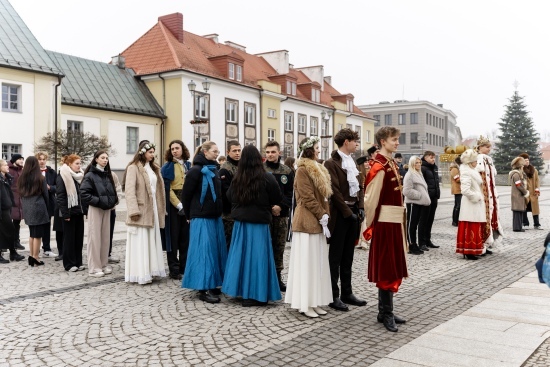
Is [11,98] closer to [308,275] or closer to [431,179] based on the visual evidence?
[431,179]

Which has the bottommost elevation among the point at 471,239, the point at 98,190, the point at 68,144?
the point at 471,239

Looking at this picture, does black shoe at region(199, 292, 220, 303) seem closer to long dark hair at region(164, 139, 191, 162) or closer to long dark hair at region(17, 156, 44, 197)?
long dark hair at region(164, 139, 191, 162)

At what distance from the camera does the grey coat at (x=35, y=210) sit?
9.02 meters

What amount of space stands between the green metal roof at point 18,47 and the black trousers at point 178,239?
21.8m

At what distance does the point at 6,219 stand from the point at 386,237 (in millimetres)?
7311

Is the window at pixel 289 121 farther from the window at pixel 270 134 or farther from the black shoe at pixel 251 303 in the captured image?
the black shoe at pixel 251 303

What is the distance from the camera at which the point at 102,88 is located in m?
34.5

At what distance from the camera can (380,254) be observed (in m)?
5.37

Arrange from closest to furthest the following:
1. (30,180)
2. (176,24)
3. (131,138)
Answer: (30,180) → (131,138) → (176,24)

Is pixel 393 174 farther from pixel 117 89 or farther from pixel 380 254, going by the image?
pixel 117 89

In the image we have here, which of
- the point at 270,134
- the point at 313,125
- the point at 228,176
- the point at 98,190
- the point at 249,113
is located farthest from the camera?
the point at 313,125

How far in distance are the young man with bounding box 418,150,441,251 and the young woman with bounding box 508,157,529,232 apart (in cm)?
363

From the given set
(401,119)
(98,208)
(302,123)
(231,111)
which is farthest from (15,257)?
(401,119)

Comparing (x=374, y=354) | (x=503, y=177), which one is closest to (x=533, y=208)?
(x=374, y=354)
